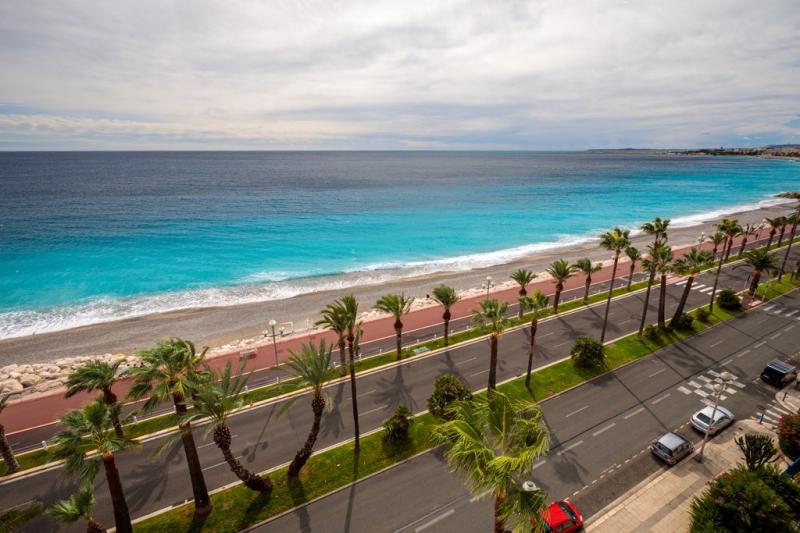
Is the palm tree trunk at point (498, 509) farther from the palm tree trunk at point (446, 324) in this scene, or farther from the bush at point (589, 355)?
the palm tree trunk at point (446, 324)

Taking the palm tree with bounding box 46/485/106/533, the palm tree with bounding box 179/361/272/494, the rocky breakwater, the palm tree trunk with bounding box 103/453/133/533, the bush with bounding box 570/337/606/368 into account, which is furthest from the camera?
the rocky breakwater

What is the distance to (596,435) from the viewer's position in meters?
27.9

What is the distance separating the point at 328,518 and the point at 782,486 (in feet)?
76.2

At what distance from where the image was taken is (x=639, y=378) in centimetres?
A: 3475

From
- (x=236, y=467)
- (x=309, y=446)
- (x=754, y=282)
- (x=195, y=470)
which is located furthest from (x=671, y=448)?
(x=754, y=282)

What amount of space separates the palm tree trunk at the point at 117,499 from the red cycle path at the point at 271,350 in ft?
39.8

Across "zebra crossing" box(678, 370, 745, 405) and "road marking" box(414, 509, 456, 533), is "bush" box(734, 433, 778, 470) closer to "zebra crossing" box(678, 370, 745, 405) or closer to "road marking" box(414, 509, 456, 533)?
"zebra crossing" box(678, 370, 745, 405)

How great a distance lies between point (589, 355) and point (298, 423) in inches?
1052

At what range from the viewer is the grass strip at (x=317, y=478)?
854 inches

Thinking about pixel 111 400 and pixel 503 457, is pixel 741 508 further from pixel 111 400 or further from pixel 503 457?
pixel 111 400

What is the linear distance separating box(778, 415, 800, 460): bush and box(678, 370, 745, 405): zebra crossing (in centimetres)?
715

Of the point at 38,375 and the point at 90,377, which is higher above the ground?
the point at 90,377

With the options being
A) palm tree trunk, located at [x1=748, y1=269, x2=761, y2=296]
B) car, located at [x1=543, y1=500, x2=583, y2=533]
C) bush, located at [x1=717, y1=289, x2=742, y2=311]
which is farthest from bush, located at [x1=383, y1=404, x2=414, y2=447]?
palm tree trunk, located at [x1=748, y1=269, x2=761, y2=296]

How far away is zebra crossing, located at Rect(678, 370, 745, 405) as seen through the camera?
105 feet
